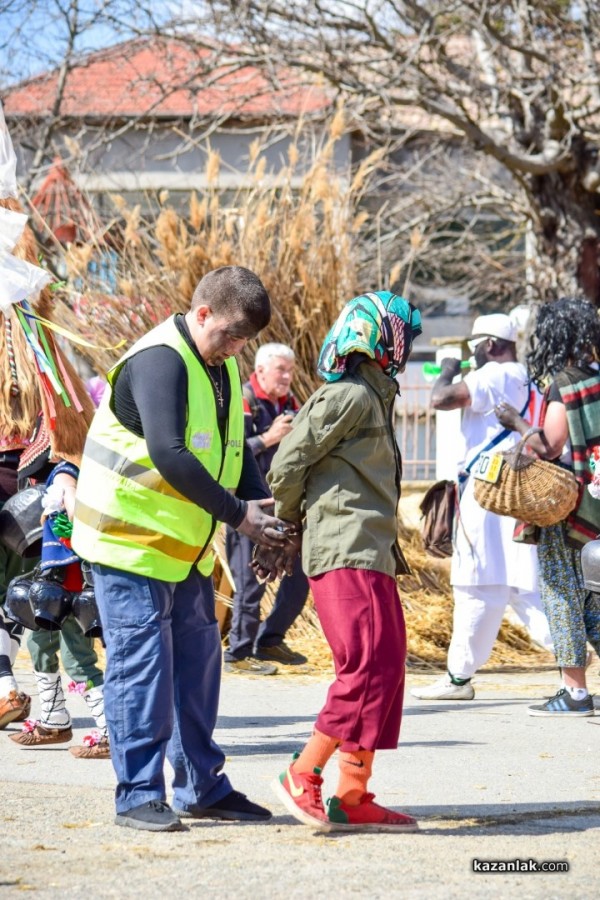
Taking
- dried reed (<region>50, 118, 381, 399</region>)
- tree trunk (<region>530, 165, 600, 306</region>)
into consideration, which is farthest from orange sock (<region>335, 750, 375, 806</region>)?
tree trunk (<region>530, 165, 600, 306</region>)

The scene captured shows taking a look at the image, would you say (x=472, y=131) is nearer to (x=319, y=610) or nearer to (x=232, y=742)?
(x=232, y=742)

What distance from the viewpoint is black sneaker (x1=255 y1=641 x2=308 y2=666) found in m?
8.08

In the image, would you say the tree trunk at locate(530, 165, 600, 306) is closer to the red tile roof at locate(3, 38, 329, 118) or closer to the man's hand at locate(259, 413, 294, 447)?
the red tile roof at locate(3, 38, 329, 118)

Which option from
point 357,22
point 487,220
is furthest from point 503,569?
point 487,220

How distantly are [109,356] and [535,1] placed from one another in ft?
21.4

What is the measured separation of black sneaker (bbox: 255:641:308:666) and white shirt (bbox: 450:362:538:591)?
1410 mm

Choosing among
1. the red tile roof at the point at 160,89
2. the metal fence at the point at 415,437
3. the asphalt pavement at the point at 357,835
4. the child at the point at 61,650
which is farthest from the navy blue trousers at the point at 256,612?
the red tile roof at the point at 160,89

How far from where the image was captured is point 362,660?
13.8 ft

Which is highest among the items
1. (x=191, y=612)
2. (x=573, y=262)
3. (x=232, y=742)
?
(x=573, y=262)

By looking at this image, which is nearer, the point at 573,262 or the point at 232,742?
the point at 232,742

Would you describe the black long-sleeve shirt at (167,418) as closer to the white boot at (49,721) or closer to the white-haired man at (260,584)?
the white boot at (49,721)

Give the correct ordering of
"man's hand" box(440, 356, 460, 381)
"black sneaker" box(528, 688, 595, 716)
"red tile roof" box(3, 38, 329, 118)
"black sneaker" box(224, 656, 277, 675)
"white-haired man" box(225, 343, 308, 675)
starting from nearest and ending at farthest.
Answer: "black sneaker" box(528, 688, 595, 716)
"man's hand" box(440, 356, 460, 381)
"black sneaker" box(224, 656, 277, 675)
"white-haired man" box(225, 343, 308, 675)
"red tile roof" box(3, 38, 329, 118)

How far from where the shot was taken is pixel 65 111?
16.8 meters

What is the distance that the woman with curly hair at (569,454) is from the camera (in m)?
6.47
